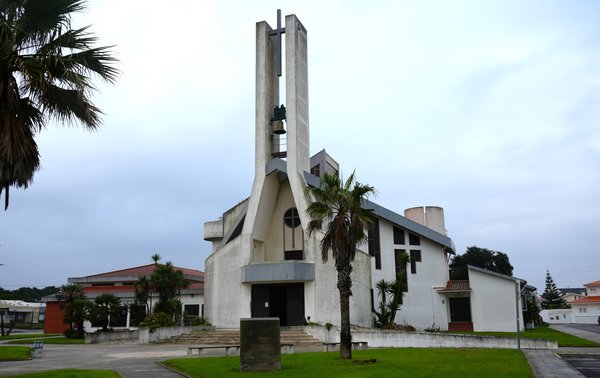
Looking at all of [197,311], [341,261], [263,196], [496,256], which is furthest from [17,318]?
[341,261]

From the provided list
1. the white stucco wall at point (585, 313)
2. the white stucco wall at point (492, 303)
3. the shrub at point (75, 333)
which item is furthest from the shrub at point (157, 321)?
the white stucco wall at point (585, 313)

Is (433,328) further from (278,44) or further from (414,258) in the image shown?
(278,44)

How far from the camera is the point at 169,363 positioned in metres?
17.0

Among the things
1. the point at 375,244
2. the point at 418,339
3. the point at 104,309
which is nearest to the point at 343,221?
the point at 418,339

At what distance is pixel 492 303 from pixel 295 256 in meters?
13.5

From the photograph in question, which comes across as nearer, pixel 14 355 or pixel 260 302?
pixel 14 355

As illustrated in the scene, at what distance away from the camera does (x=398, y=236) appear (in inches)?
1491

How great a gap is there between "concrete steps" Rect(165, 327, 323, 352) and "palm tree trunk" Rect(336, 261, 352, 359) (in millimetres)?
8144

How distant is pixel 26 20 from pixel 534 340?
22559 mm

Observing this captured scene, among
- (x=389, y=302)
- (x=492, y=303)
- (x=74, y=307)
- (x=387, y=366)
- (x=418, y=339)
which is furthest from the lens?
(x=74, y=307)

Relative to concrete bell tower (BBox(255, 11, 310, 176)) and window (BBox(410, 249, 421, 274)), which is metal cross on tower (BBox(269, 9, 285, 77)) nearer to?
concrete bell tower (BBox(255, 11, 310, 176))

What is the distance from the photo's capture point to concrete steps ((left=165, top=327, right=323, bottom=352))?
2634cm

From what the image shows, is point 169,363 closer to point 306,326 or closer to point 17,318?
point 306,326

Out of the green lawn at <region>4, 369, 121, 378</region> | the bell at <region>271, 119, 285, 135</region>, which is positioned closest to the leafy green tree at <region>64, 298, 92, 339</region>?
the bell at <region>271, 119, 285, 135</region>
